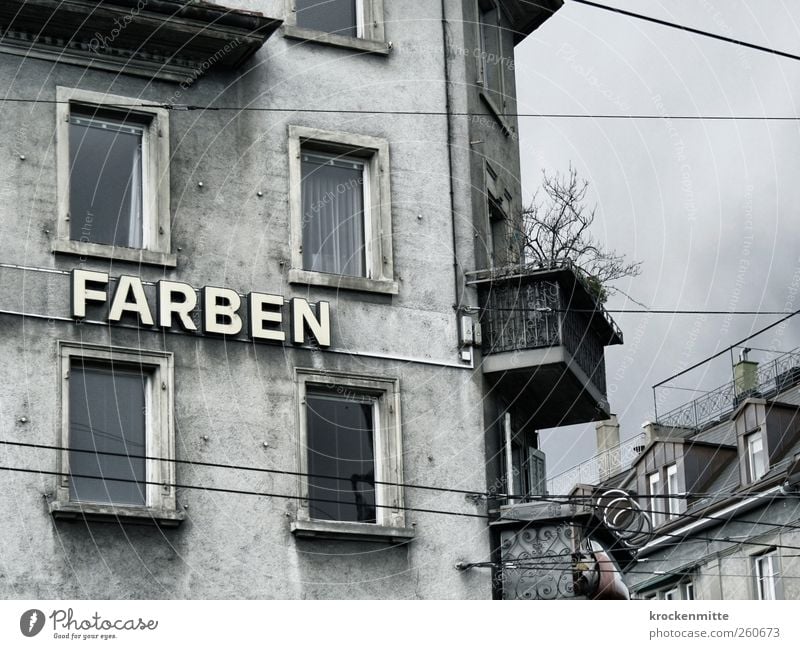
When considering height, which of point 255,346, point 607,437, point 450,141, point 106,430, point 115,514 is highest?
point 607,437

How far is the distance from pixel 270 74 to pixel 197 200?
2.65 meters

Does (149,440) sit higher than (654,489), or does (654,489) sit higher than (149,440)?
(654,489)

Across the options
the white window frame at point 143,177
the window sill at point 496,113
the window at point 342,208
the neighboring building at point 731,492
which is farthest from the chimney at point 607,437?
the white window frame at point 143,177

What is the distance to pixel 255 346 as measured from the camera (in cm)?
2736

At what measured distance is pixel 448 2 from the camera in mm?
31422

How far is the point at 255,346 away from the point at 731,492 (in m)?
28.0

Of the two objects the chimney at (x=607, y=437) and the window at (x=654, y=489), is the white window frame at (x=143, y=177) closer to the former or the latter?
the window at (x=654, y=489)

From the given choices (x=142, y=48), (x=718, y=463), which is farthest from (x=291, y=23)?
(x=718, y=463)

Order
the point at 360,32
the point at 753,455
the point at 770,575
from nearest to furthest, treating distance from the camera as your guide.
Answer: the point at 360,32, the point at 770,575, the point at 753,455

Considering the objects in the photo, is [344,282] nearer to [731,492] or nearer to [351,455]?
[351,455]

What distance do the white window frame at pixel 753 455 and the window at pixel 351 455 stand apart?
87.6 ft

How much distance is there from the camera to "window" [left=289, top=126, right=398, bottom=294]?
28656 mm

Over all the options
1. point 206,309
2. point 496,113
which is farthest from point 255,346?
point 496,113

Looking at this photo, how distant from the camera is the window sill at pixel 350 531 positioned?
2655 cm
